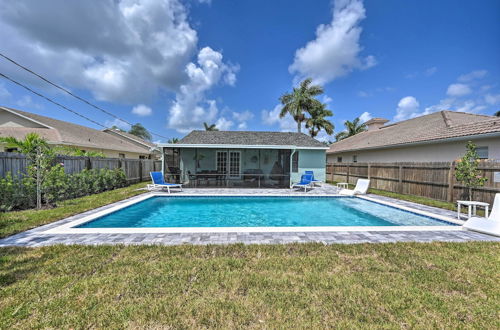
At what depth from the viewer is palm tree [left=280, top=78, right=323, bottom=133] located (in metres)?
26.8

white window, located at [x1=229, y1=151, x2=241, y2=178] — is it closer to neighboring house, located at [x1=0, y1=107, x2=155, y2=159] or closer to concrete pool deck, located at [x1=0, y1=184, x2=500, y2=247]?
neighboring house, located at [x1=0, y1=107, x2=155, y2=159]

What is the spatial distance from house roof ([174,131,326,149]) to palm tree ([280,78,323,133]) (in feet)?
31.8

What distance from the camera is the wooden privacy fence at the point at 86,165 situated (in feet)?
22.0

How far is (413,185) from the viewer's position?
33.5 feet

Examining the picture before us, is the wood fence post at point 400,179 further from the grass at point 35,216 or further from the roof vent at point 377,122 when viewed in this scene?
the grass at point 35,216

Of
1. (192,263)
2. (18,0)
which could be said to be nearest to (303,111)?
(18,0)

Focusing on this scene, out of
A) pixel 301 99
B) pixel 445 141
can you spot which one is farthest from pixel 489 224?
pixel 301 99

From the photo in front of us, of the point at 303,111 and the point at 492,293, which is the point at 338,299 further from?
the point at 303,111

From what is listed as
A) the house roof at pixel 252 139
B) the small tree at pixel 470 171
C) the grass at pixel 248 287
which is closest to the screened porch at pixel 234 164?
the house roof at pixel 252 139

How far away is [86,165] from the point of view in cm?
1020

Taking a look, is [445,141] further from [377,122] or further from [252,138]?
[377,122]

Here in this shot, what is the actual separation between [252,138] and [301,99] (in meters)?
12.9

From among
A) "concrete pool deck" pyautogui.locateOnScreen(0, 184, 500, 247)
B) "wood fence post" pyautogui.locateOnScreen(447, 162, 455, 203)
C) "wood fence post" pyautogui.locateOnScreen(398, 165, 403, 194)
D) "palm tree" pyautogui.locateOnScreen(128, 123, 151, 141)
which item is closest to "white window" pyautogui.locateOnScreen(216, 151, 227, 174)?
"wood fence post" pyautogui.locateOnScreen(398, 165, 403, 194)

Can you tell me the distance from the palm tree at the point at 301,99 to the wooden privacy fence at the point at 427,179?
1468 centimetres
